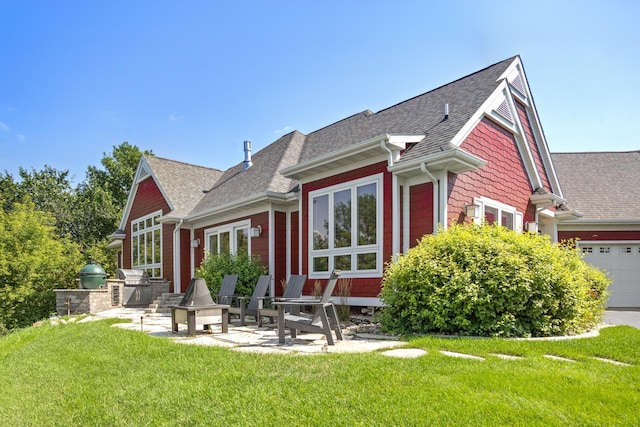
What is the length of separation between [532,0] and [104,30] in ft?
36.0

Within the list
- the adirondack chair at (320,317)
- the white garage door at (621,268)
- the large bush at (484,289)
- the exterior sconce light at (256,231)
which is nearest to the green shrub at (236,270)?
the exterior sconce light at (256,231)

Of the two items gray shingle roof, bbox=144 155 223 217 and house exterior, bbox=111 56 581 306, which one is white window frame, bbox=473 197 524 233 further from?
gray shingle roof, bbox=144 155 223 217

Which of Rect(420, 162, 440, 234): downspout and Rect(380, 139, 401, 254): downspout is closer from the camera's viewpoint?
Rect(420, 162, 440, 234): downspout

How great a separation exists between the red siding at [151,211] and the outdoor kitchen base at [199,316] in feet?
29.2

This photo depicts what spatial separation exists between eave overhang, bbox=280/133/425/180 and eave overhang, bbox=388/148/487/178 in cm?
30

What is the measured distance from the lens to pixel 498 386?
3902mm

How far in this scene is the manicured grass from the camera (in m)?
3.48

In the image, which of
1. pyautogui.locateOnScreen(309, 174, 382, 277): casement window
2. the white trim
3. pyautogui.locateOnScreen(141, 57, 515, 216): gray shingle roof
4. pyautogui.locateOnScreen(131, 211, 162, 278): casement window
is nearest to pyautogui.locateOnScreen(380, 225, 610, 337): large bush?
pyautogui.locateOnScreen(309, 174, 382, 277): casement window

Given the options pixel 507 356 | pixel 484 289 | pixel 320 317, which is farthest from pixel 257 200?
pixel 507 356

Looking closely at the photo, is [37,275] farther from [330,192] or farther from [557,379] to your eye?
[557,379]

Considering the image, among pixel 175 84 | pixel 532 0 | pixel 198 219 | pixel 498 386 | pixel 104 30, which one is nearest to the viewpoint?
pixel 498 386

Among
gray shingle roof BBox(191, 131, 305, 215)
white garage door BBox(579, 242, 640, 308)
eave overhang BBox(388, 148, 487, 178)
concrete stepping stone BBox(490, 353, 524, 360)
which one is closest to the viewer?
concrete stepping stone BBox(490, 353, 524, 360)

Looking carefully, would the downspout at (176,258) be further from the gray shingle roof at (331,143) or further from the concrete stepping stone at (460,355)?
the concrete stepping stone at (460,355)

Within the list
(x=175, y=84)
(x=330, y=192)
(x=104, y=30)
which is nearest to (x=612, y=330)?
(x=330, y=192)
